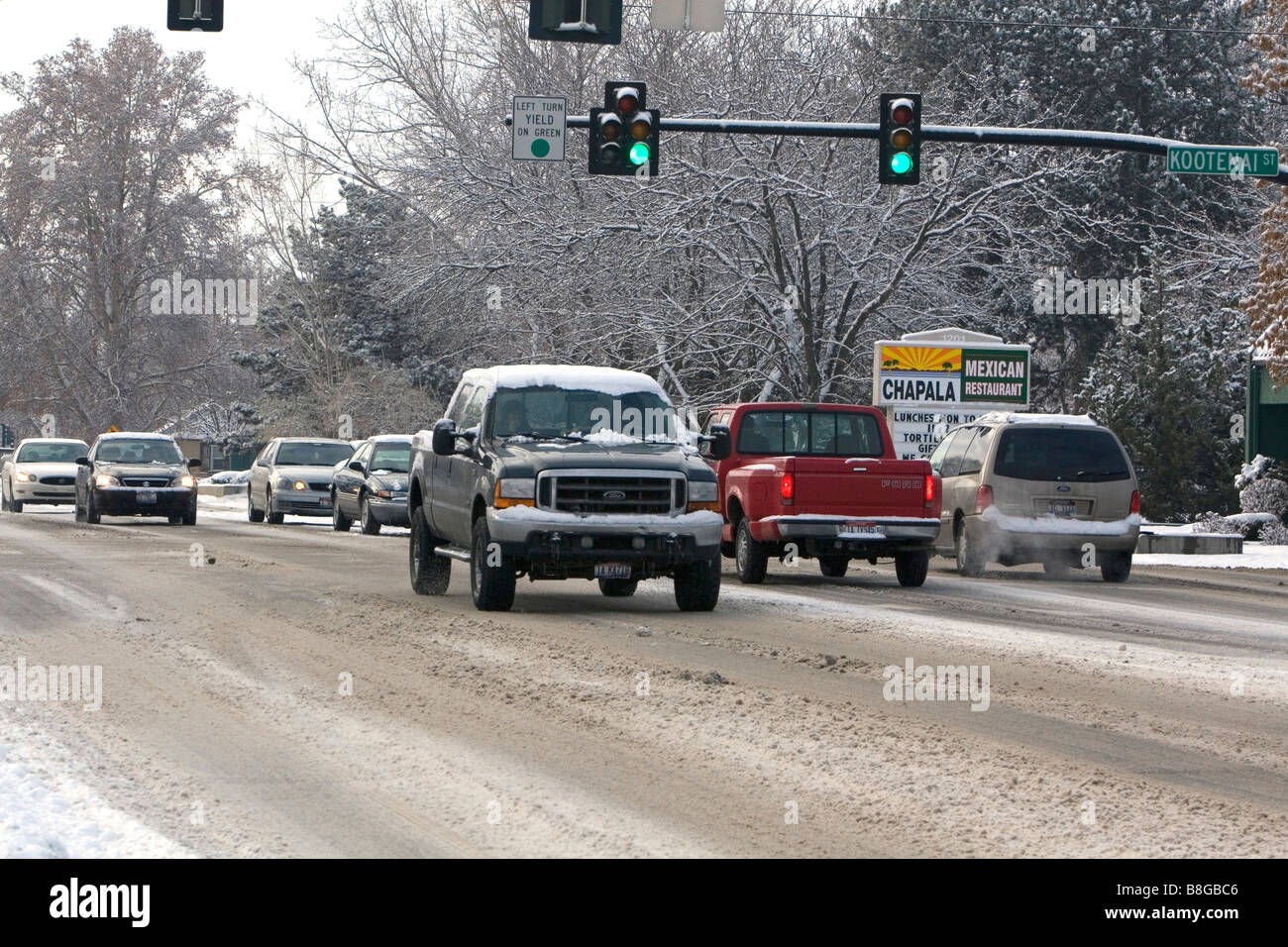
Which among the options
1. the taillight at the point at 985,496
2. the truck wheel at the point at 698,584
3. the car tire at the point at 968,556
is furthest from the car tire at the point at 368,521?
the truck wheel at the point at 698,584

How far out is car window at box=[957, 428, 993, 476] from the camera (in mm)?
21375

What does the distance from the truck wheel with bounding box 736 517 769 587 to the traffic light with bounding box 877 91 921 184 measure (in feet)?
15.0

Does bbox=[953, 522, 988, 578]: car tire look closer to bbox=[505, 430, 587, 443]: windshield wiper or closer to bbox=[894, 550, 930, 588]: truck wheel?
bbox=[894, 550, 930, 588]: truck wheel

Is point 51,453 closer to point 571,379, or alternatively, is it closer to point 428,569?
point 428,569

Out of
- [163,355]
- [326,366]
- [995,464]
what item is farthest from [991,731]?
[163,355]

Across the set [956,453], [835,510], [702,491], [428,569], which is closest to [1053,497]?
[956,453]

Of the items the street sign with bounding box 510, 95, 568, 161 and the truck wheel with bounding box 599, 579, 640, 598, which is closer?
the truck wheel with bounding box 599, 579, 640, 598

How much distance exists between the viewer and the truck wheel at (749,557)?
63.8 ft

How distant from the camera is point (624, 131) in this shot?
21031 millimetres

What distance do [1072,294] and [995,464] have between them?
24.3 meters

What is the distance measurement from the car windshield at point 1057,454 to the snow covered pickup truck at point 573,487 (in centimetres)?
542

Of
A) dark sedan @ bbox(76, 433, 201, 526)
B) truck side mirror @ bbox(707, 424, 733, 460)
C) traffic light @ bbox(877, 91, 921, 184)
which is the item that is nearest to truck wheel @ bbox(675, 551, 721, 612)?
truck side mirror @ bbox(707, 424, 733, 460)

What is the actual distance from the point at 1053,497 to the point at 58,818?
51.2 feet

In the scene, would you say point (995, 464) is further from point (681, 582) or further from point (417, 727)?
point (417, 727)
